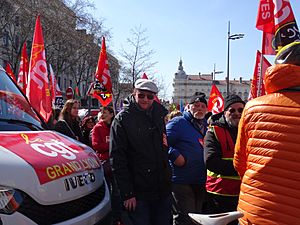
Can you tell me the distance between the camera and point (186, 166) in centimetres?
443

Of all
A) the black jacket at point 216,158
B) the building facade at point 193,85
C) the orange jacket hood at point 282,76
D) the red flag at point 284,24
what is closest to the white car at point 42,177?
the black jacket at point 216,158

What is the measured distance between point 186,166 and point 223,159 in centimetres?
99

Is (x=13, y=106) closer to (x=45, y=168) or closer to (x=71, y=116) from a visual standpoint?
(x=45, y=168)

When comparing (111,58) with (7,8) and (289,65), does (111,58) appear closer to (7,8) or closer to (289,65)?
(7,8)

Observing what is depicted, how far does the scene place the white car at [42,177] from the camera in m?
2.36

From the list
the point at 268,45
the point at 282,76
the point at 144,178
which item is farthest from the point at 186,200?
the point at 268,45

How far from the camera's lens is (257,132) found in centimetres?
223

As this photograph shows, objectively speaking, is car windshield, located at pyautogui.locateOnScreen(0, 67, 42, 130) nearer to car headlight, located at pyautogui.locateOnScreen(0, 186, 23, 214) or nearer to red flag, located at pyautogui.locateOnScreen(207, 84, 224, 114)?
car headlight, located at pyautogui.locateOnScreen(0, 186, 23, 214)

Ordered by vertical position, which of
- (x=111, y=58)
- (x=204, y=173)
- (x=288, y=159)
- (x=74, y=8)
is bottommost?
Result: (x=204, y=173)

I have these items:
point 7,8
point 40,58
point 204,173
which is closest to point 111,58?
point 7,8

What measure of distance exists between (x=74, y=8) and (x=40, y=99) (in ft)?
72.9

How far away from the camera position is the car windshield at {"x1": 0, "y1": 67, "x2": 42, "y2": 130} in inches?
135

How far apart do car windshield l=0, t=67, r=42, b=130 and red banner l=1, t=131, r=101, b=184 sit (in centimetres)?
30

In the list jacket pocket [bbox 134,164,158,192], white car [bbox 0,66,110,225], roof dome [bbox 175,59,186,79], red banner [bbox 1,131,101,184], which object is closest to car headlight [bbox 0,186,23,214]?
white car [bbox 0,66,110,225]
